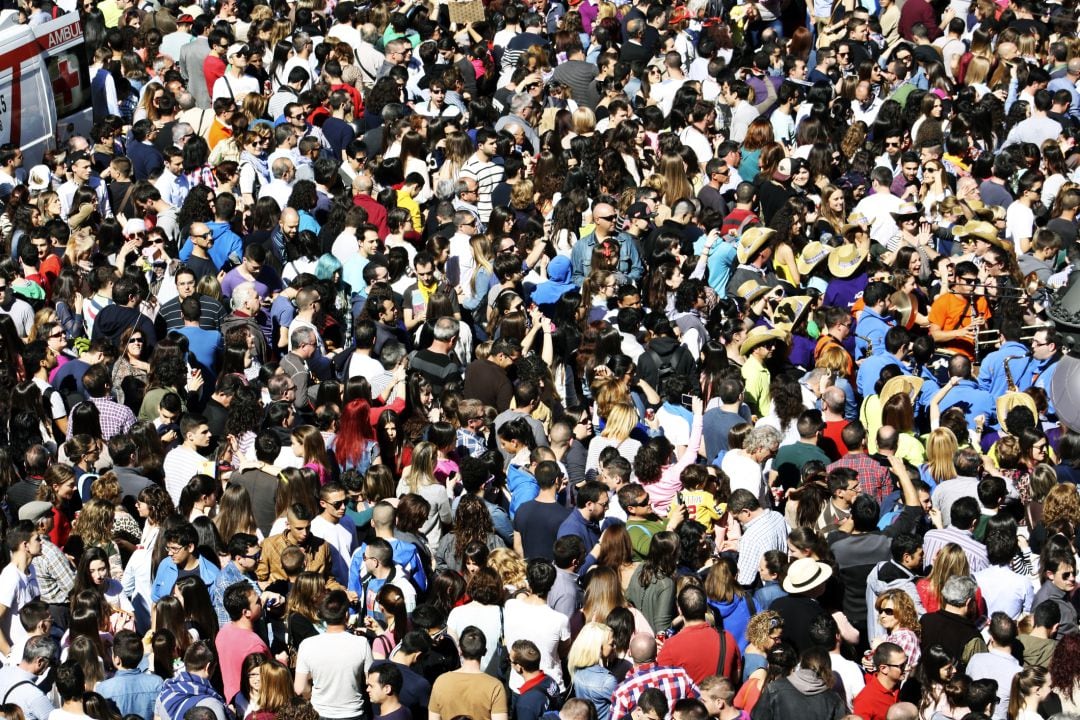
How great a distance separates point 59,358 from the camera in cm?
1323

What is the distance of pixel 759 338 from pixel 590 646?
3924 millimetres

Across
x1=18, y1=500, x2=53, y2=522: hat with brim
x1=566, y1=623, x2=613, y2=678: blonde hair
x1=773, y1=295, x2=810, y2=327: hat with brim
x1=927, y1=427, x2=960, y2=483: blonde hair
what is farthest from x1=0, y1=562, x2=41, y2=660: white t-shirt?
x1=773, y1=295, x2=810, y2=327: hat with brim

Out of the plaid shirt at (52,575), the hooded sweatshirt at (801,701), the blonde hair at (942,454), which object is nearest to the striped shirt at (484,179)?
the blonde hair at (942,454)

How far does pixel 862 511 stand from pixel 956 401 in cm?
226

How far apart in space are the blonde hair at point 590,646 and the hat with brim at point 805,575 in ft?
3.80

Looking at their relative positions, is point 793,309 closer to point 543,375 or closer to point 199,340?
point 543,375

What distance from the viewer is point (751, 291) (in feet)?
46.0

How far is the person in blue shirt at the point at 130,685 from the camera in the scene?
9.66 m

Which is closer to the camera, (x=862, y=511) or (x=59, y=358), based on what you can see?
(x=862, y=511)

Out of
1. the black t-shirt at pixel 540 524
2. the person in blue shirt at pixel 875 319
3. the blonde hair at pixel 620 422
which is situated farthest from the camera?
the person in blue shirt at pixel 875 319

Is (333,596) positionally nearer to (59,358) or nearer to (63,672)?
(63,672)

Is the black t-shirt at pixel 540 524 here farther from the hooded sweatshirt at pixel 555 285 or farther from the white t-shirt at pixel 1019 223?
the white t-shirt at pixel 1019 223

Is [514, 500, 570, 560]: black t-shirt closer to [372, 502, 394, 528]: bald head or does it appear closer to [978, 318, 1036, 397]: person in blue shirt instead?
[372, 502, 394, 528]: bald head

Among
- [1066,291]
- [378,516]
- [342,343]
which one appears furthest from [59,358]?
[1066,291]
